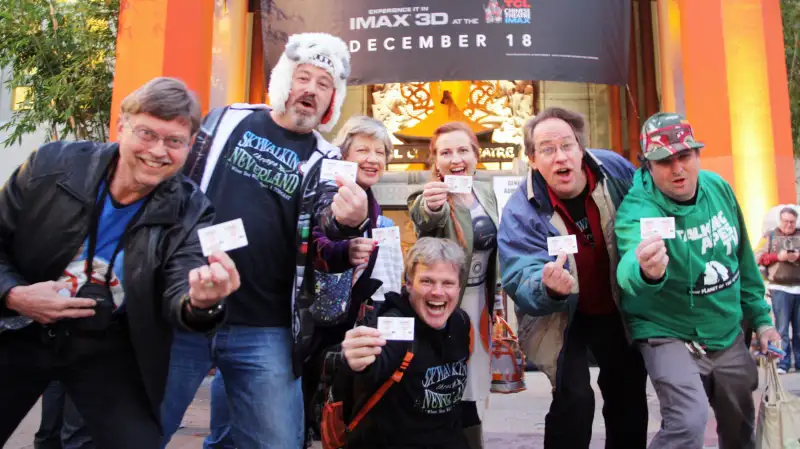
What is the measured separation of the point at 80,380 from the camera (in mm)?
1792

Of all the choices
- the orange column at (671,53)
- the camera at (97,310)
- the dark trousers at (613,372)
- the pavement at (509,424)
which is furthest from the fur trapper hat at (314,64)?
the orange column at (671,53)

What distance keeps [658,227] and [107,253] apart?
1.89 m

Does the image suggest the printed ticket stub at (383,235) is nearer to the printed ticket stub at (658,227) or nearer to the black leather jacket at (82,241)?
the black leather jacket at (82,241)

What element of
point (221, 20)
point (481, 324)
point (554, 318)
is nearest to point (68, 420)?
point (481, 324)

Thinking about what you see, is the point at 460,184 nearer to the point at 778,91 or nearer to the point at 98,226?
the point at 98,226

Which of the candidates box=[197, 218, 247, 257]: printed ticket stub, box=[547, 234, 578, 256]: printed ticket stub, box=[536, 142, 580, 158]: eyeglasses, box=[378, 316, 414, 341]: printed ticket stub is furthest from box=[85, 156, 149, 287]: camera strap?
box=[536, 142, 580, 158]: eyeglasses

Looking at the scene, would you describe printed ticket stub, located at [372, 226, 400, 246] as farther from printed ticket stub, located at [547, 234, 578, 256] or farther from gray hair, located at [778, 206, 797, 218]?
gray hair, located at [778, 206, 797, 218]

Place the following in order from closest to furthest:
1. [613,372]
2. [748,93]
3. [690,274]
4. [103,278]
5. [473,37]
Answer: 1. [103,278]
2. [690,274]
3. [613,372]
4. [748,93]
5. [473,37]

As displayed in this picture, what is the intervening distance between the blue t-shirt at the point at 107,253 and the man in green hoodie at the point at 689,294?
1.81 meters

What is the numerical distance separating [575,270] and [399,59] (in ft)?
17.6

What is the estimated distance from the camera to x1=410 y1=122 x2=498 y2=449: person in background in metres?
2.87

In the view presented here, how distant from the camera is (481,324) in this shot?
3004 millimetres

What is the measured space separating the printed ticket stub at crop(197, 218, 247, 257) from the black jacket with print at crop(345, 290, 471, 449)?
97 cm

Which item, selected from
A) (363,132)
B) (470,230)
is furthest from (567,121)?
(363,132)
